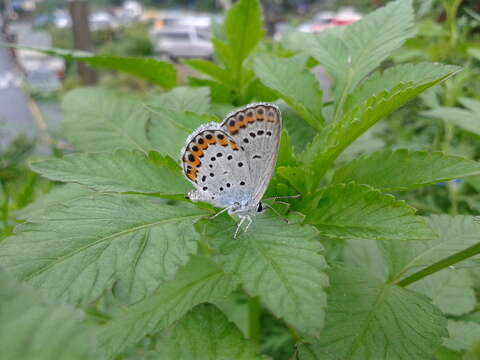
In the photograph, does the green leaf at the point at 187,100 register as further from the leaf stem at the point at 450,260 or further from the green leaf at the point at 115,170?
the leaf stem at the point at 450,260

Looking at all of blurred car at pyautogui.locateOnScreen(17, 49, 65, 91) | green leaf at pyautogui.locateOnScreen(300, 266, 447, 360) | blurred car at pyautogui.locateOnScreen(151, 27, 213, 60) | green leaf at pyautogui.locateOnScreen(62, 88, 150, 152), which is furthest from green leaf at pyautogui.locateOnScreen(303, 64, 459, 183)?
blurred car at pyautogui.locateOnScreen(151, 27, 213, 60)

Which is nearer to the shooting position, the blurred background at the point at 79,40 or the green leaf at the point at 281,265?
the green leaf at the point at 281,265

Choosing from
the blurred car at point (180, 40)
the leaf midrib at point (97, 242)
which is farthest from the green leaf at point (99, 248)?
the blurred car at point (180, 40)

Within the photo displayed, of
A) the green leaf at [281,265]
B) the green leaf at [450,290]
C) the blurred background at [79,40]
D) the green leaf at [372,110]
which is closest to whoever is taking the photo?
the green leaf at [281,265]

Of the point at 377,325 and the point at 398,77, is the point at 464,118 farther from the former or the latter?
the point at 377,325

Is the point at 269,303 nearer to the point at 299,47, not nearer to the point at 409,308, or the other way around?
the point at 409,308

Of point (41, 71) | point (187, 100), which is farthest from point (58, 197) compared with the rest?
point (41, 71)
